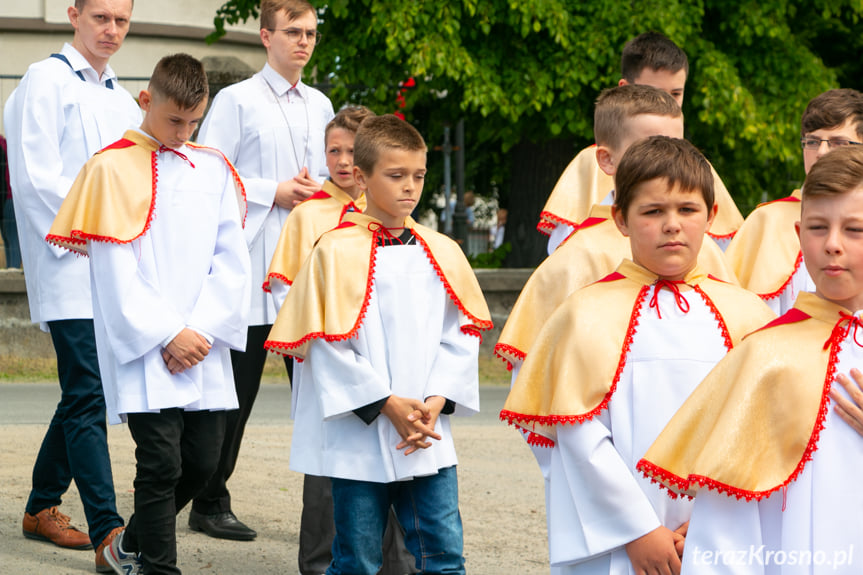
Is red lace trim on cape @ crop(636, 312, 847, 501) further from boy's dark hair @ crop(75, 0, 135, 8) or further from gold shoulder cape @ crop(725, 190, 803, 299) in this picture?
boy's dark hair @ crop(75, 0, 135, 8)

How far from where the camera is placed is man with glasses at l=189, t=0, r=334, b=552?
5.78 meters

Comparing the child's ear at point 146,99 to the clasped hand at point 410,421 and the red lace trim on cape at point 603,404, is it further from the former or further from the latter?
the red lace trim on cape at point 603,404

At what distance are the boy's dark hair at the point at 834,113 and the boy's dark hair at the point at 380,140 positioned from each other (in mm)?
1565

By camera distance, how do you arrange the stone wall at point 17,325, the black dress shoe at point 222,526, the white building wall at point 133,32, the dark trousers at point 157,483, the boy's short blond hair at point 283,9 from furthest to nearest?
the white building wall at point 133,32, the stone wall at point 17,325, the boy's short blond hair at point 283,9, the black dress shoe at point 222,526, the dark trousers at point 157,483

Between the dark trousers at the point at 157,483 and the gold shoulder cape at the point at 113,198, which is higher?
the gold shoulder cape at the point at 113,198

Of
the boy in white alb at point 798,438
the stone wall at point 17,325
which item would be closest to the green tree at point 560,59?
the stone wall at point 17,325

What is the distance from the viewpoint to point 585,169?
5164 mm

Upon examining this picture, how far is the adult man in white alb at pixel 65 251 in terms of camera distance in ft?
16.8

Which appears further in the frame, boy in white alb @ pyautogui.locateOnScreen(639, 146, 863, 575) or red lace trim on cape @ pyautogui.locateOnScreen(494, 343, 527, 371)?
red lace trim on cape @ pyautogui.locateOnScreen(494, 343, 527, 371)

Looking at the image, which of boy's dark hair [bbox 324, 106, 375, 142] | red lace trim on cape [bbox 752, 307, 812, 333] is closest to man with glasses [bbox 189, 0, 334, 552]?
boy's dark hair [bbox 324, 106, 375, 142]

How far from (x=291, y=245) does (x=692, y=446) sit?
2.95 metres

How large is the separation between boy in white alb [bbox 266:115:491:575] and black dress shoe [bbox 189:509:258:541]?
4.54ft

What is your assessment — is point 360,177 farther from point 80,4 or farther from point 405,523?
point 80,4

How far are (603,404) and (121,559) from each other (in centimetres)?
241
